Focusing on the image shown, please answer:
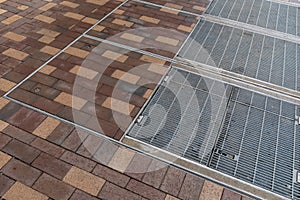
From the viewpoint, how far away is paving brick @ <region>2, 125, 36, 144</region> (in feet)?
8.54

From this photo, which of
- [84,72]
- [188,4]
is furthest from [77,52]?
[188,4]

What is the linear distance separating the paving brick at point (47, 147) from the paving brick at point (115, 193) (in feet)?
1.73

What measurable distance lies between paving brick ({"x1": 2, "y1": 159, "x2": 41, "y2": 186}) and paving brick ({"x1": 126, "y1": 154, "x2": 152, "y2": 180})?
73 centimetres

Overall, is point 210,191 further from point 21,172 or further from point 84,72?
point 84,72

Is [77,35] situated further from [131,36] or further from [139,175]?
[139,175]

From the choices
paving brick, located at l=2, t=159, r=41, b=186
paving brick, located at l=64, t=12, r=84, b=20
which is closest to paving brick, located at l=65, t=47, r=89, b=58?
paving brick, located at l=64, t=12, r=84, b=20

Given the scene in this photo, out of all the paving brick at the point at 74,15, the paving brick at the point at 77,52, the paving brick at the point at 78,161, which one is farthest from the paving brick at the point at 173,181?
the paving brick at the point at 74,15

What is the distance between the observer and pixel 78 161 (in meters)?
2.46

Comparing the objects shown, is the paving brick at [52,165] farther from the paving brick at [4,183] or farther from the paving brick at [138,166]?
the paving brick at [138,166]

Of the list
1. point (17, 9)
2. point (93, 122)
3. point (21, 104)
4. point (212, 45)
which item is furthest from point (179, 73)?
point (17, 9)

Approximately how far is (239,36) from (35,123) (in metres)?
2.95

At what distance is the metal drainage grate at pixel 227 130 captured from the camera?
2.51m

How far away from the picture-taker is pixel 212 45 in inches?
156

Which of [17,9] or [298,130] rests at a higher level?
[17,9]
